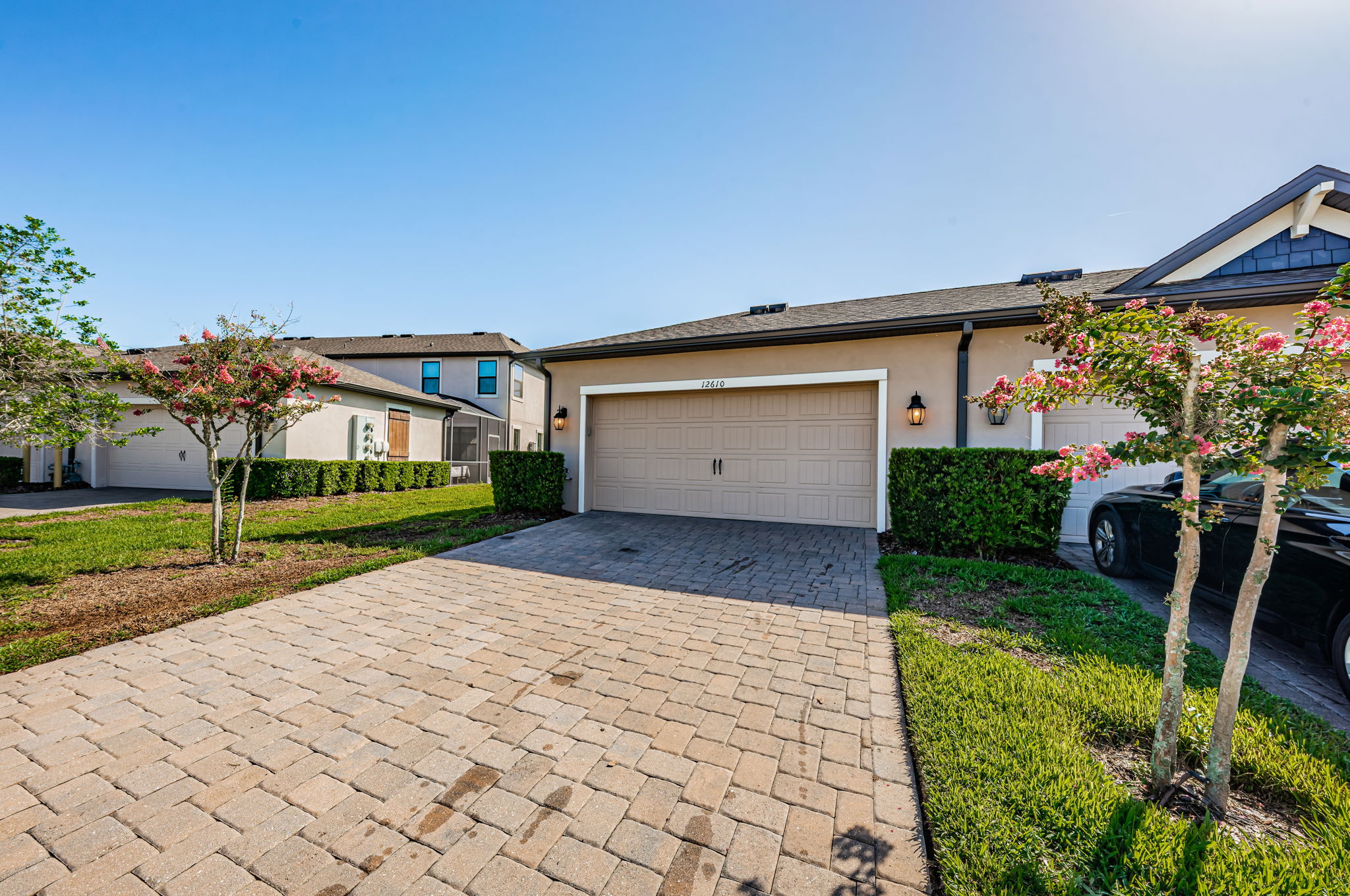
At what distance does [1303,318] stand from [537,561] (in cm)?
604

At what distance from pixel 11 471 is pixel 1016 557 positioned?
23637 mm

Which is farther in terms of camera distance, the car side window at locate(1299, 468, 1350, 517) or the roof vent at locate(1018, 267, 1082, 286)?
the roof vent at locate(1018, 267, 1082, 286)

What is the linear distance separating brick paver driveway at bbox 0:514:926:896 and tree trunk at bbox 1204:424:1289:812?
1.11 metres

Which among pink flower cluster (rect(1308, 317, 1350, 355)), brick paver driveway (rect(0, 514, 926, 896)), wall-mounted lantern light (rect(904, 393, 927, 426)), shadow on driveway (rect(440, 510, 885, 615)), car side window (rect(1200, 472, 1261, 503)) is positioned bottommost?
brick paver driveway (rect(0, 514, 926, 896))

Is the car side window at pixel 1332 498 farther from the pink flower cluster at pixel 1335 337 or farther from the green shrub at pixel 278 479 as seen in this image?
the green shrub at pixel 278 479

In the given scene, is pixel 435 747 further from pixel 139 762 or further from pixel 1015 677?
pixel 1015 677

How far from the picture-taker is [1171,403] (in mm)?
2072

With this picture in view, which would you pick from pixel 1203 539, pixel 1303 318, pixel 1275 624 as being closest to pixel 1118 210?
pixel 1203 539

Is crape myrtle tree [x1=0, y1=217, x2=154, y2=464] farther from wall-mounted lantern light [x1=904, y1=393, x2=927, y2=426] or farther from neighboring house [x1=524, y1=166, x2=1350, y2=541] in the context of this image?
wall-mounted lantern light [x1=904, y1=393, x2=927, y2=426]

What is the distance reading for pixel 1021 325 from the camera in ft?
23.0

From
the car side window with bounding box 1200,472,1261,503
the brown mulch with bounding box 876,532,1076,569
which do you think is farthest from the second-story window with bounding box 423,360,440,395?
the car side window with bounding box 1200,472,1261,503

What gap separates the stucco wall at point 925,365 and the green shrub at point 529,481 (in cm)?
295

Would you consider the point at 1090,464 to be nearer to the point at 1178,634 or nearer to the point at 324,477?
the point at 1178,634

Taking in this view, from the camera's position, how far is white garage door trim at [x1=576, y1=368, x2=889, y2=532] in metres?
7.62
